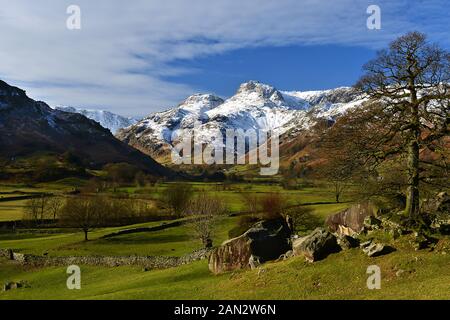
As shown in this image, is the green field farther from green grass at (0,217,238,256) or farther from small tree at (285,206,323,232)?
small tree at (285,206,323,232)

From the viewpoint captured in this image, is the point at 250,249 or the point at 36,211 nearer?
the point at 250,249

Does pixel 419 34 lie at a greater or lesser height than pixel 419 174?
greater

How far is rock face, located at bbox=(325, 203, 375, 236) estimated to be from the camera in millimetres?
41800

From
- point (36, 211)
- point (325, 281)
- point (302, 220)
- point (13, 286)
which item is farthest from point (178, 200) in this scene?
point (325, 281)

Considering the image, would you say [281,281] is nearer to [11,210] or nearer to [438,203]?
[438,203]

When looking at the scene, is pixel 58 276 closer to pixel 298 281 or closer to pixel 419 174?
pixel 298 281

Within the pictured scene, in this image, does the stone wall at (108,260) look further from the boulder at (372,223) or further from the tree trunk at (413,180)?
the tree trunk at (413,180)

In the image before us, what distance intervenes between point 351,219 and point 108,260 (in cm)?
3332

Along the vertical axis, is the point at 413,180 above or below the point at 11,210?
above

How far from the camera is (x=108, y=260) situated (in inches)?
2360
